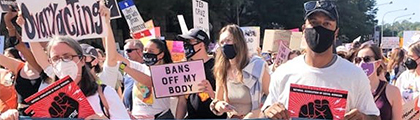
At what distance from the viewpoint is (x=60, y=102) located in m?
3.26

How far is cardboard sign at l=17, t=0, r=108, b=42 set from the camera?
14.4 ft

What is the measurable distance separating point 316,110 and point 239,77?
135 centimetres

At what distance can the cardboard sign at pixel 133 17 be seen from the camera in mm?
8844

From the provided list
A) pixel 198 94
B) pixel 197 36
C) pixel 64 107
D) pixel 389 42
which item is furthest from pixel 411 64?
pixel 389 42

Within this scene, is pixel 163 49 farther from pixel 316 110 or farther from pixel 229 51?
pixel 316 110

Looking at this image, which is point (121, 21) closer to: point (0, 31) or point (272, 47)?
point (0, 31)

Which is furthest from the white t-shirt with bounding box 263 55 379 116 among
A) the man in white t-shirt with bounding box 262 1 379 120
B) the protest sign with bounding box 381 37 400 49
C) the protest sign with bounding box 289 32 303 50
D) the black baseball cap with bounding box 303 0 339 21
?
the protest sign with bounding box 381 37 400 49

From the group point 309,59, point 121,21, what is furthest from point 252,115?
point 121,21

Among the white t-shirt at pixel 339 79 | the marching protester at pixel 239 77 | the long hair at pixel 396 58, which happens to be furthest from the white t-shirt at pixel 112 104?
the long hair at pixel 396 58

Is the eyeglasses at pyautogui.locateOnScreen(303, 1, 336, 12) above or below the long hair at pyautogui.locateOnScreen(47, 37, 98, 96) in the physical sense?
above

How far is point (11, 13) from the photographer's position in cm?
464

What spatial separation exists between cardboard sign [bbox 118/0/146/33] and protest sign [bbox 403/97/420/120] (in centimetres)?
512

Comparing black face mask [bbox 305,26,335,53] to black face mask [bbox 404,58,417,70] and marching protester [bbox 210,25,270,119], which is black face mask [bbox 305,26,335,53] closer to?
marching protester [bbox 210,25,270,119]

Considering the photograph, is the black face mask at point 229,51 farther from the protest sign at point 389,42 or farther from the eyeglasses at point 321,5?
the protest sign at point 389,42
